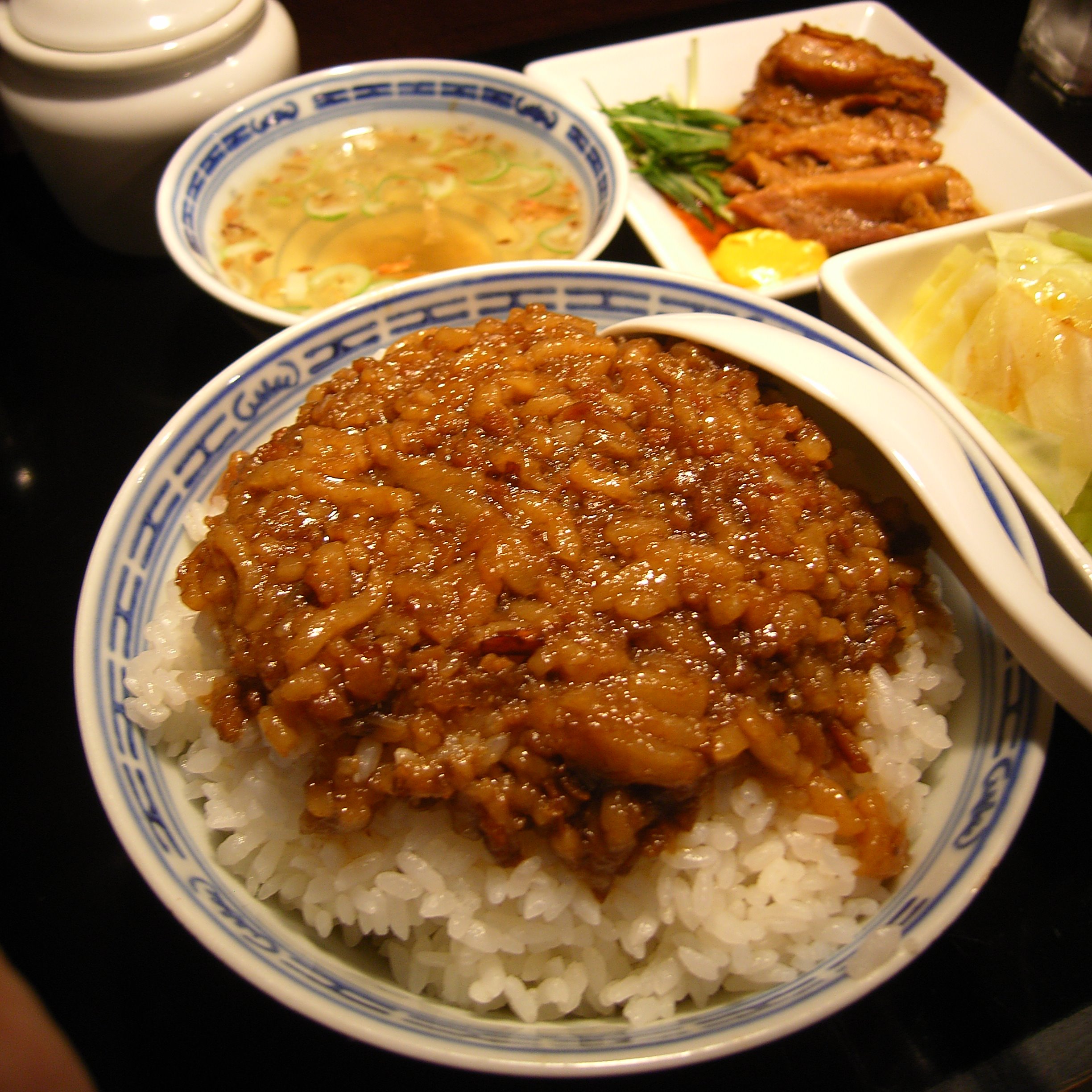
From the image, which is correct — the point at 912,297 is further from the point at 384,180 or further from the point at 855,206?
the point at 384,180

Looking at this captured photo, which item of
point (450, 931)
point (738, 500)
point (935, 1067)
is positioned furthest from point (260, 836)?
point (935, 1067)

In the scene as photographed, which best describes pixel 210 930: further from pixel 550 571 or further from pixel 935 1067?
pixel 935 1067

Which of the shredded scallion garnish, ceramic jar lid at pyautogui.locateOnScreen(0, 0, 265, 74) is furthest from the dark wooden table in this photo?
the shredded scallion garnish

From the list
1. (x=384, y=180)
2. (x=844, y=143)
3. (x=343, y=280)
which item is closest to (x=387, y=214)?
(x=384, y=180)

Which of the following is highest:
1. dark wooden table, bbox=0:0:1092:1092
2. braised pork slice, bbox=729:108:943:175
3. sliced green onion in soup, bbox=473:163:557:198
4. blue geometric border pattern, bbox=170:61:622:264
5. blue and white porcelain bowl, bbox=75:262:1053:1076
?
blue geometric border pattern, bbox=170:61:622:264

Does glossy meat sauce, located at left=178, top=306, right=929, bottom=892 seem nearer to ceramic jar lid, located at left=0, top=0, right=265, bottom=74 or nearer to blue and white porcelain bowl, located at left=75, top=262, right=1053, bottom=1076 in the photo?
blue and white porcelain bowl, located at left=75, top=262, right=1053, bottom=1076

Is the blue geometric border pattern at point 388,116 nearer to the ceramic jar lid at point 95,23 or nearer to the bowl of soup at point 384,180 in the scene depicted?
the bowl of soup at point 384,180

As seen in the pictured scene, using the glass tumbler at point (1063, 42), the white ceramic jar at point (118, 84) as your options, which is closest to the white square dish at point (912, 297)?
the glass tumbler at point (1063, 42)
